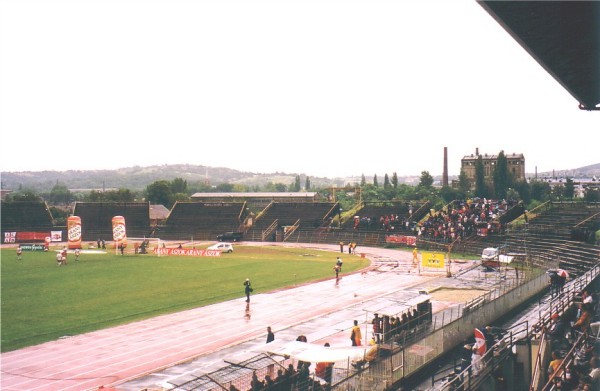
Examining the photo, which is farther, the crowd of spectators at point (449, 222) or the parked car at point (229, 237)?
the parked car at point (229, 237)

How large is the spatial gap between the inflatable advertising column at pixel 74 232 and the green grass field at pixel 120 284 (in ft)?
4.68

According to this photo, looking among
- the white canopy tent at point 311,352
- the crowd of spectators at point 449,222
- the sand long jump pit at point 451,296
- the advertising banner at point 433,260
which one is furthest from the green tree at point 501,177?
the white canopy tent at point 311,352

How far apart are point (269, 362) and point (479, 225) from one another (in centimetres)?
4918

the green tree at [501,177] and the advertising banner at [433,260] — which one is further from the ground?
the green tree at [501,177]

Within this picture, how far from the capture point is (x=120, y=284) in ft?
120

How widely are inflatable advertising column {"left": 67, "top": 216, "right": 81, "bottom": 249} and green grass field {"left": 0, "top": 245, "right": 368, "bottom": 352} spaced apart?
1.43 metres

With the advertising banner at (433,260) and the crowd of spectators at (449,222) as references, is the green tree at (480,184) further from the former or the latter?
the advertising banner at (433,260)

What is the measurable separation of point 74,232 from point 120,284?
20.8 meters

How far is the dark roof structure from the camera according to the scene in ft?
23.9

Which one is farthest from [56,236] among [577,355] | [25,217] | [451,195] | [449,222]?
[577,355]

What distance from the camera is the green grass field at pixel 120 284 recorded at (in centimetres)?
2625

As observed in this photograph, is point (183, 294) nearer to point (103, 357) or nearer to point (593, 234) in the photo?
point (103, 357)

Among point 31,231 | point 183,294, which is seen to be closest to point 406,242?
point 183,294

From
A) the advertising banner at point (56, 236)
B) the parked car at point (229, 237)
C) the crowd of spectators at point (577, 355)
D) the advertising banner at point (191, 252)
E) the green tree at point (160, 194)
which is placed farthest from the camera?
the green tree at point (160, 194)
